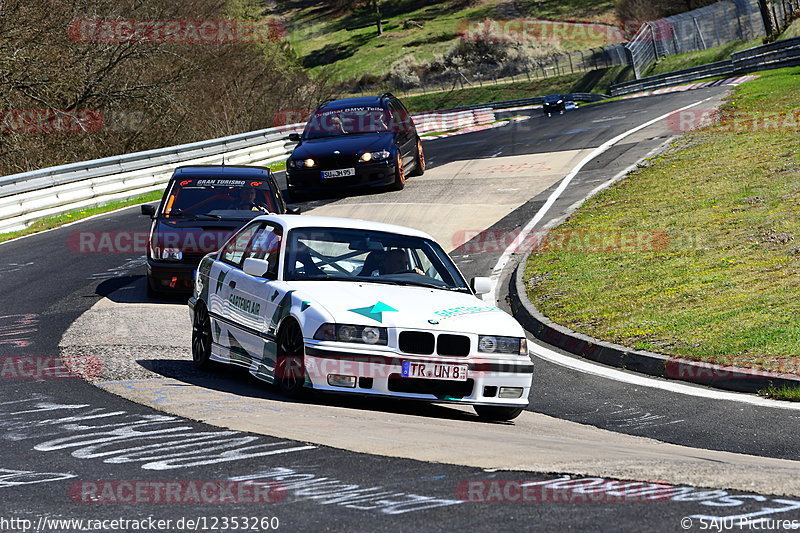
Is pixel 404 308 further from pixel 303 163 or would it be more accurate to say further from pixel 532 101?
pixel 532 101

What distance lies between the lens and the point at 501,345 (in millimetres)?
8445

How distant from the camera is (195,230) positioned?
14.5 meters

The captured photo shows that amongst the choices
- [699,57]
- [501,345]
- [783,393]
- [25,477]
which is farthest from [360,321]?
[699,57]

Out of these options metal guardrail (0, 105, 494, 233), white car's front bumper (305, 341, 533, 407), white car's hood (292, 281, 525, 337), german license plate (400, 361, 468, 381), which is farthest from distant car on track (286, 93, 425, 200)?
german license plate (400, 361, 468, 381)

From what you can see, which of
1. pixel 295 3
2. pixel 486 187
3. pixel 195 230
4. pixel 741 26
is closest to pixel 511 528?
pixel 195 230

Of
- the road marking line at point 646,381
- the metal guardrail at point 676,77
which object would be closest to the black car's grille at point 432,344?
the road marking line at point 646,381

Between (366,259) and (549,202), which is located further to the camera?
(549,202)

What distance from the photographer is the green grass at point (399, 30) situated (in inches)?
4222

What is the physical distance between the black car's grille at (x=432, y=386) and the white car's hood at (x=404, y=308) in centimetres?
38

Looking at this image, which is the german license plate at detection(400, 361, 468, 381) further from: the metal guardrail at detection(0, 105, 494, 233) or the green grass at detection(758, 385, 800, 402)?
the metal guardrail at detection(0, 105, 494, 233)

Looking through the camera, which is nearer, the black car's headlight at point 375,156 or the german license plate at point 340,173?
the german license plate at point 340,173

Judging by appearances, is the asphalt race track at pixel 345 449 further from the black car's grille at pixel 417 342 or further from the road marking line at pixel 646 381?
the black car's grille at pixel 417 342

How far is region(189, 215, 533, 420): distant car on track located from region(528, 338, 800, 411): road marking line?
1842mm

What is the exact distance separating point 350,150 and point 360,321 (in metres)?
14.9
